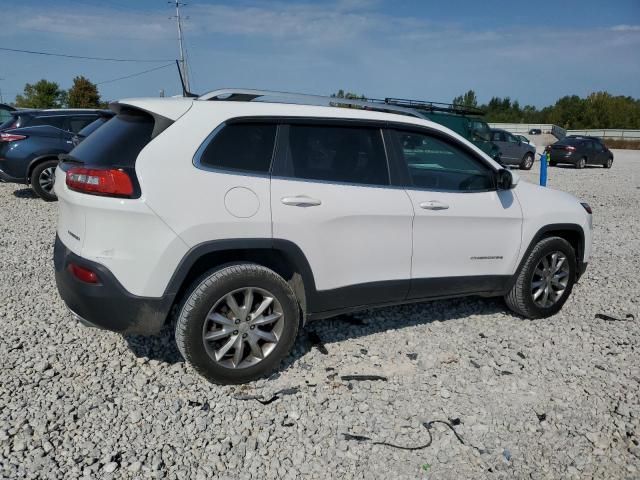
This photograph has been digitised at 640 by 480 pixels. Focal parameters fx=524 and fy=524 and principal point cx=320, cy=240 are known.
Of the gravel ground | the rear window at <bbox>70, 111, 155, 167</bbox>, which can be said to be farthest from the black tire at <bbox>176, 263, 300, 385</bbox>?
the rear window at <bbox>70, 111, 155, 167</bbox>

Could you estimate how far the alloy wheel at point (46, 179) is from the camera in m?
9.79

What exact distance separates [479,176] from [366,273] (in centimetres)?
133

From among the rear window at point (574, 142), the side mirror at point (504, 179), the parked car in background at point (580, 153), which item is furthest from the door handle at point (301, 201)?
the rear window at point (574, 142)

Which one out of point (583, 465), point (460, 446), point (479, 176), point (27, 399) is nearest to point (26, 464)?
point (27, 399)

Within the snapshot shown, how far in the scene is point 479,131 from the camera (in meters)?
17.4

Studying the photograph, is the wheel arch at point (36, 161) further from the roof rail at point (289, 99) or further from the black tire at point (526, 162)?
the black tire at point (526, 162)

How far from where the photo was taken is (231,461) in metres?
2.74

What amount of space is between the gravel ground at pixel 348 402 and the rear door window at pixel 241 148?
1.44 meters

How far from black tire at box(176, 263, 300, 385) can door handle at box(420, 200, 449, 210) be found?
118 cm

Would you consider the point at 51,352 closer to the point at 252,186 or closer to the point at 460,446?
the point at 252,186

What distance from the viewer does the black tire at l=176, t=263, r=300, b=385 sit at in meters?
3.15

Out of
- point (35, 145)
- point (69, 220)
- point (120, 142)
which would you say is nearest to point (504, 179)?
point (120, 142)

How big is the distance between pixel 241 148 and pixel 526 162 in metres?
21.6

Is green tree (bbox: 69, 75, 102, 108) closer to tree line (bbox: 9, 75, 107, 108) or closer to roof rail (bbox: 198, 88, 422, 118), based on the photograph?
tree line (bbox: 9, 75, 107, 108)
